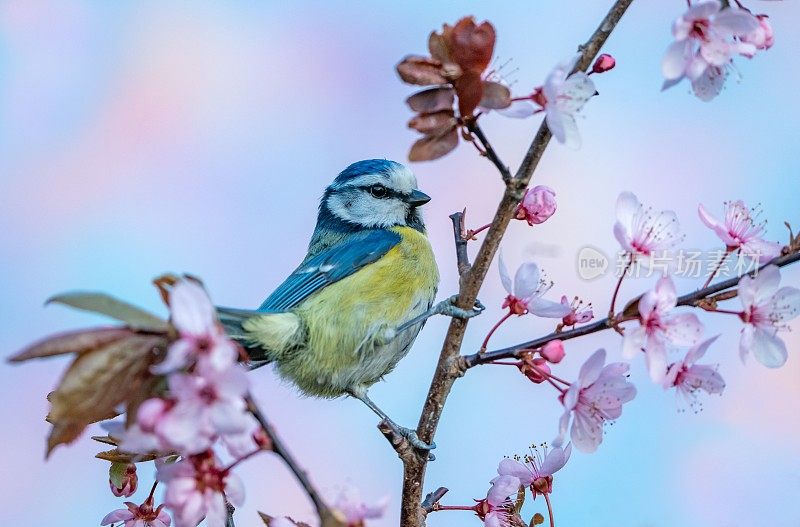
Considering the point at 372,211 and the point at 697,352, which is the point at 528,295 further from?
the point at 372,211

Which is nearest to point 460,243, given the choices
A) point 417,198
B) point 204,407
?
point 204,407

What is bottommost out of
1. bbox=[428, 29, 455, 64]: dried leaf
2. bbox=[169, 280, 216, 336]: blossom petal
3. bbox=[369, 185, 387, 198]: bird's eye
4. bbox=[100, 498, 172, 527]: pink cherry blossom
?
bbox=[100, 498, 172, 527]: pink cherry blossom

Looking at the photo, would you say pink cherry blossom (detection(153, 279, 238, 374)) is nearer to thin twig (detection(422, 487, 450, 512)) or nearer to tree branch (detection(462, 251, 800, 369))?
tree branch (detection(462, 251, 800, 369))

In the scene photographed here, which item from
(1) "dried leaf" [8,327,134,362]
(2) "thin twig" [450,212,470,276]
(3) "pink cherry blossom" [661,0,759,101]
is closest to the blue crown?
(2) "thin twig" [450,212,470,276]

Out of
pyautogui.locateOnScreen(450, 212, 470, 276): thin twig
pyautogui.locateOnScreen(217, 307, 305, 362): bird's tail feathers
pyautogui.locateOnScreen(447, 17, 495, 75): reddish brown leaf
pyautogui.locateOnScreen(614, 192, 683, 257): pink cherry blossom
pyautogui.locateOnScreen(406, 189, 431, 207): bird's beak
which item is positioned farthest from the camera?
pyautogui.locateOnScreen(406, 189, 431, 207): bird's beak

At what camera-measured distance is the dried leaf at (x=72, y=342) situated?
3.80 ft

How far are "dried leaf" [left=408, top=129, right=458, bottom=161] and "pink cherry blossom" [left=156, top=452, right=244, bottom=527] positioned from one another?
0.58m

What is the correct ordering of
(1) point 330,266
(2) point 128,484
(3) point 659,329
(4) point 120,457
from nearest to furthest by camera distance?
(3) point 659,329
(4) point 120,457
(2) point 128,484
(1) point 330,266

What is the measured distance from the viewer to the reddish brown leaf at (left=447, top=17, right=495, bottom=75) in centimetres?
149

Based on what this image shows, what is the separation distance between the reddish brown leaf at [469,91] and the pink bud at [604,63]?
377mm

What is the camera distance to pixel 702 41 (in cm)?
162

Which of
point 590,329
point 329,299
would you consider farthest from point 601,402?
point 329,299

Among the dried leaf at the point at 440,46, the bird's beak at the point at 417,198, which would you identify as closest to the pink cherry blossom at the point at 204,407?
the dried leaf at the point at 440,46

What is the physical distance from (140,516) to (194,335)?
86 centimetres
